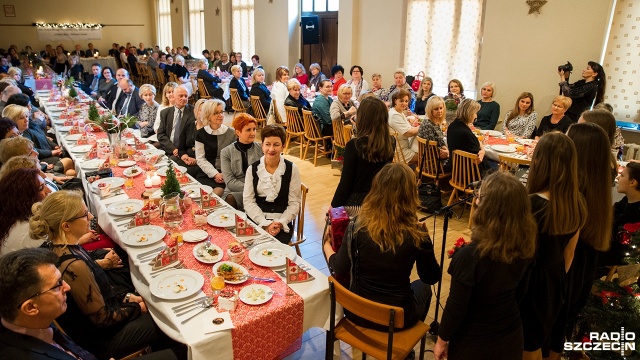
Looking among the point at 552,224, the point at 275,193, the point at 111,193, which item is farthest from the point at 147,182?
the point at 552,224

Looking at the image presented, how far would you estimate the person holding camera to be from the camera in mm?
5922

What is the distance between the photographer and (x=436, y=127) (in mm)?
4953

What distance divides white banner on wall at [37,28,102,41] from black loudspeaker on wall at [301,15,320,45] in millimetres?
11808

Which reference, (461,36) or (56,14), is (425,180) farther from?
(56,14)

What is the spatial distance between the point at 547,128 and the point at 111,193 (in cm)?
496

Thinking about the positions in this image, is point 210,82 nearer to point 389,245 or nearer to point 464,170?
point 464,170

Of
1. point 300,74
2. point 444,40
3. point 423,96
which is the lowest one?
point 423,96

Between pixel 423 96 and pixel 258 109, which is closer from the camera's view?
pixel 423 96

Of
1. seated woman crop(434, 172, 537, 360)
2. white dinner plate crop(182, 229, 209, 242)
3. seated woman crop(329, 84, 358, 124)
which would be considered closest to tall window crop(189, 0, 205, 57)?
seated woman crop(329, 84, 358, 124)

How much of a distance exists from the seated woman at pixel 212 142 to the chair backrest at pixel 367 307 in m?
2.44

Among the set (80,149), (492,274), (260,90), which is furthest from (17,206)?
(260,90)

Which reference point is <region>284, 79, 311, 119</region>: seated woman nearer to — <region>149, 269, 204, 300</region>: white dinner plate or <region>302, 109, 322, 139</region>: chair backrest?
<region>302, 109, 322, 139</region>: chair backrest

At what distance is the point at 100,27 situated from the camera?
18438mm

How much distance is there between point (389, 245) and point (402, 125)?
3438 mm
